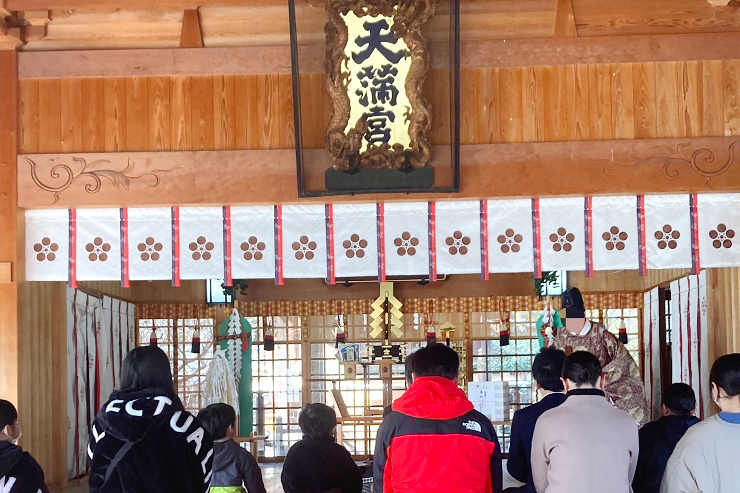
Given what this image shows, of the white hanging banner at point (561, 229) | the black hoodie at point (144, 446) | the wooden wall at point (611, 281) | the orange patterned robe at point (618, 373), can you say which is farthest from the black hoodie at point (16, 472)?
the wooden wall at point (611, 281)

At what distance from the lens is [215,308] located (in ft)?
35.8

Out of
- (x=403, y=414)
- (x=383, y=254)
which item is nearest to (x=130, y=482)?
(x=403, y=414)

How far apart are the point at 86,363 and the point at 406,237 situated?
462 cm

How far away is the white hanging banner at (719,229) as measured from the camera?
4.89 metres

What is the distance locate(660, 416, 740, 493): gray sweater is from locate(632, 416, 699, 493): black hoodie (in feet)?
1.76

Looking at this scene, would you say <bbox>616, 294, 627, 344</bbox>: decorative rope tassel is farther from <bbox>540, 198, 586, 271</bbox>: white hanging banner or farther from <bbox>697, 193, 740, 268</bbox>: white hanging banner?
<bbox>540, 198, 586, 271</bbox>: white hanging banner

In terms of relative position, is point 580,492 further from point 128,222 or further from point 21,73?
point 21,73

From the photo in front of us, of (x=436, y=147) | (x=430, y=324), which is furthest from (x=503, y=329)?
(x=436, y=147)

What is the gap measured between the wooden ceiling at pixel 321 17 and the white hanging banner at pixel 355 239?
104 centimetres

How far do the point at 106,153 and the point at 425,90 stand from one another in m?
1.92

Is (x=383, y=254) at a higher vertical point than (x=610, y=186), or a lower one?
lower

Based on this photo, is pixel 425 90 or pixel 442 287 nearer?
pixel 425 90

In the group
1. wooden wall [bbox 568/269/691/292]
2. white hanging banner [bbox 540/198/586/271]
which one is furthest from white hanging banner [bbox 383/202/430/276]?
wooden wall [bbox 568/269/691/292]

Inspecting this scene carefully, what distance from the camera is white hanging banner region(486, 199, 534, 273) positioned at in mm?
5000
